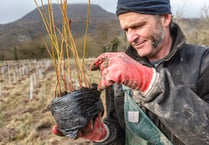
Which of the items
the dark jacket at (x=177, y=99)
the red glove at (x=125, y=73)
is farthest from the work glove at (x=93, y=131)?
the red glove at (x=125, y=73)

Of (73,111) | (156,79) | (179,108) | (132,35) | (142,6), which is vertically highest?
(142,6)

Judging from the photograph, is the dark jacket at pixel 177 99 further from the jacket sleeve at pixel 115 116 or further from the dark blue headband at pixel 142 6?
the dark blue headband at pixel 142 6

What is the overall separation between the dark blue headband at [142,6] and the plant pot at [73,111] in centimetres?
59

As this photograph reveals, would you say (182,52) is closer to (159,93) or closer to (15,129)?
(159,93)

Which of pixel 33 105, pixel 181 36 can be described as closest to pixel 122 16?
pixel 181 36

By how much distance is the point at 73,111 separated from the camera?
130cm

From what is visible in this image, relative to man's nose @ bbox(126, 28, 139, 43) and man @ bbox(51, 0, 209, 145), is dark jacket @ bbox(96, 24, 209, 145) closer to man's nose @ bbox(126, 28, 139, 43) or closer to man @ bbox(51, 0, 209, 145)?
man @ bbox(51, 0, 209, 145)

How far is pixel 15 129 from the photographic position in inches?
210

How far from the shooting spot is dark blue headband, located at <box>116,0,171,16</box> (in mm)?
1497

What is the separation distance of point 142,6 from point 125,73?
0.66m

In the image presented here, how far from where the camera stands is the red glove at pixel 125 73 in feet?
3.33

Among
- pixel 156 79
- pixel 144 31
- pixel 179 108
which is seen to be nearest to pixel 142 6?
pixel 144 31

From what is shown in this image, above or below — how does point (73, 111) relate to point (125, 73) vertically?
below

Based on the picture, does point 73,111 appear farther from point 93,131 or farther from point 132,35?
point 132,35
